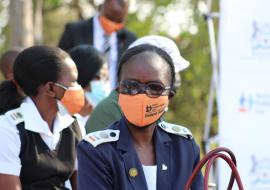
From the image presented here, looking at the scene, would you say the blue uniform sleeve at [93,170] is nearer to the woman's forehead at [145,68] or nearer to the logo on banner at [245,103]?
the woman's forehead at [145,68]

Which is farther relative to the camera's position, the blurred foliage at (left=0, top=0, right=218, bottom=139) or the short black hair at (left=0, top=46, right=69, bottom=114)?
the blurred foliage at (left=0, top=0, right=218, bottom=139)

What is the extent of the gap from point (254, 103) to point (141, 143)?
2759 mm

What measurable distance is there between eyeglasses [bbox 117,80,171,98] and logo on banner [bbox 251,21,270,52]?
2.82m

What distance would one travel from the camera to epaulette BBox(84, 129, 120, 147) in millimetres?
2666

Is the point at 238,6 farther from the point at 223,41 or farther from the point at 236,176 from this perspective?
the point at 236,176

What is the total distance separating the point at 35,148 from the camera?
351 cm

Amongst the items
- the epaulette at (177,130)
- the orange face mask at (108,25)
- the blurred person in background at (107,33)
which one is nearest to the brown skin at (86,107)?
the blurred person in background at (107,33)

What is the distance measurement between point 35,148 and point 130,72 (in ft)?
3.34

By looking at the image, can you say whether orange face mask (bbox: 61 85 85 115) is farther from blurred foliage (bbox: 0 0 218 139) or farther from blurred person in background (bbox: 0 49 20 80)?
blurred foliage (bbox: 0 0 218 139)

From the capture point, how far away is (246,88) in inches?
213

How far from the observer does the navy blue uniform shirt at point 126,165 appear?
2.65m

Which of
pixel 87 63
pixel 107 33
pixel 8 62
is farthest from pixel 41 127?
pixel 107 33

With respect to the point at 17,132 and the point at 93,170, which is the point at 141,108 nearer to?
the point at 93,170

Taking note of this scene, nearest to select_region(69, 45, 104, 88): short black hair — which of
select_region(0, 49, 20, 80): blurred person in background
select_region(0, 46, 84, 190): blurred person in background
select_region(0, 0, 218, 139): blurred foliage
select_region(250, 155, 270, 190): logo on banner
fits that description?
select_region(0, 49, 20, 80): blurred person in background
